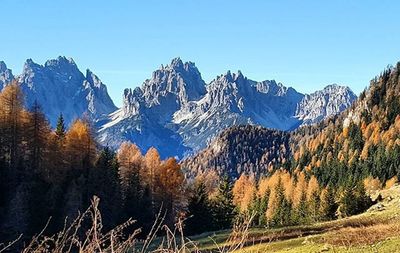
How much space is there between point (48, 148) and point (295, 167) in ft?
429

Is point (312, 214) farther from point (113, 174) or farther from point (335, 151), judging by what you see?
point (335, 151)

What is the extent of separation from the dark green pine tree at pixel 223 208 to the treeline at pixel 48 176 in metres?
14.4

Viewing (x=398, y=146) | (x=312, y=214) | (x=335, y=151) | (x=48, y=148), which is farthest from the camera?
(x=335, y=151)

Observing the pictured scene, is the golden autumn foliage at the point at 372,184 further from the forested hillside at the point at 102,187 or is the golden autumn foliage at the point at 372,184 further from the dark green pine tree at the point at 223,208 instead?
the dark green pine tree at the point at 223,208

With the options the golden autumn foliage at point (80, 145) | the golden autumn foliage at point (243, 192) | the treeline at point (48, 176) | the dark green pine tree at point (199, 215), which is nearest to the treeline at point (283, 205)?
the dark green pine tree at point (199, 215)

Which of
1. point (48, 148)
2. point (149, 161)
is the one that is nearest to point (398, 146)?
point (149, 161)

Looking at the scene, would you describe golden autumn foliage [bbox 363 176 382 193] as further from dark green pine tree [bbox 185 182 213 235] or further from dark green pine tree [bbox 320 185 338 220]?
dark green pine tree [bbox 185 182 213 235]

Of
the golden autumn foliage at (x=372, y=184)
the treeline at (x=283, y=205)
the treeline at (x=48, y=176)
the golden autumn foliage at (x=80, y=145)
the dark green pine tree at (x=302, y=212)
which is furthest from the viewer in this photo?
the golden autumn foliage at (x=372, y=184)

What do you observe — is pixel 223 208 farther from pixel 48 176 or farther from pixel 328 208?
pixel 48 176

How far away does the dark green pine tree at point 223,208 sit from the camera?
84625mm

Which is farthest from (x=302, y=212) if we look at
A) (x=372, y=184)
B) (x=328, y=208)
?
(x=372, y=184)

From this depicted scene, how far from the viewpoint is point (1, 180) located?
59750mm

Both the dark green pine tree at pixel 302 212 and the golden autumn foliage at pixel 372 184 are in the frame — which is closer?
the dark green pine tree at pixel 302 212

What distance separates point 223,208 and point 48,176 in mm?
34137
